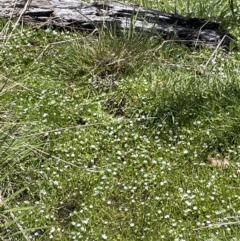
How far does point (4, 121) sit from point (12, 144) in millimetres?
309

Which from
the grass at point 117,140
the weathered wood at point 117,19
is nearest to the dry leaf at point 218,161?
the grass at point 117,140

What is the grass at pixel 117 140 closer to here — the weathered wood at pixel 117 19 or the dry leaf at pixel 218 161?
the dry leaf at pixel 218 161

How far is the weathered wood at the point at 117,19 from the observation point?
5223 mm

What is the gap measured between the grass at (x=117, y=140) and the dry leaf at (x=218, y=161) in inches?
1.5

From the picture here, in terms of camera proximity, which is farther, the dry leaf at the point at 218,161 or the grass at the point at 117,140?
the dry leaf at the point at 218,161

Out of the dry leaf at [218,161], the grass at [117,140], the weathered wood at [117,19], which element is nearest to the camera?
the grass at [117,140]

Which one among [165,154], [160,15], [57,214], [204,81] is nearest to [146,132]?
[165,154]

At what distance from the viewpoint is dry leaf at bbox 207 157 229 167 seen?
3.87 metres

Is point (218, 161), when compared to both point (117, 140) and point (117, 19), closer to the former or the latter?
point (117, 140)

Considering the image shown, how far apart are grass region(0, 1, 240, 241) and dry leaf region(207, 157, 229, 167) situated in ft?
0.13

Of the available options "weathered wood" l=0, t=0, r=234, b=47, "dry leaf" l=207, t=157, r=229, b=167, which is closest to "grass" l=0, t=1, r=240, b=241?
"dry leaf" l=207, t=157, r=229, b=167

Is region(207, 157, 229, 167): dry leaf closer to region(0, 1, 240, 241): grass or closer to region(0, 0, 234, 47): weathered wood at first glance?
region(0, 1, 240, 241): grass

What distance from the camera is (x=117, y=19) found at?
529 cm

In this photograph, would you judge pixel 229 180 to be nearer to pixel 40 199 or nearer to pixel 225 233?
pixel 225 233
